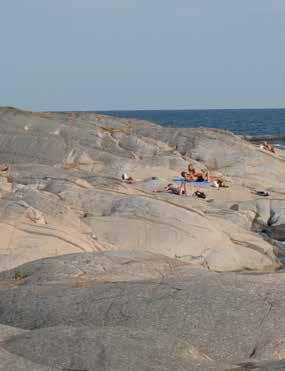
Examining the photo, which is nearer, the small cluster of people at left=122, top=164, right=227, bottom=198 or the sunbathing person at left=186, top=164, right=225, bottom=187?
the small cluster of people at left=122, top=164, right=227, bottom=198

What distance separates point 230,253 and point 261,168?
2160 centimetres

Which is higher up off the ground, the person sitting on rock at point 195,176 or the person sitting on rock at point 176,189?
the person sitting on rock at point 195,176

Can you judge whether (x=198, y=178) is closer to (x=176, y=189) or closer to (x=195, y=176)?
(x=195, y=176)

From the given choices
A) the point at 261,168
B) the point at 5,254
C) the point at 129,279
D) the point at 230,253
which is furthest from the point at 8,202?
the point at 261,168

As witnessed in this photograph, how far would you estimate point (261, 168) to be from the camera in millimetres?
46531

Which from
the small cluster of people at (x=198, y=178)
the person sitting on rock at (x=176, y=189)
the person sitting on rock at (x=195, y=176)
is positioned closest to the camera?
the person sitting on rock at (x=176, y=189)

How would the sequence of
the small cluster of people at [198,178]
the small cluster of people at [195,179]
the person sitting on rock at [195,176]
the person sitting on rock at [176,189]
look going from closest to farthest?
the person sitting on rock at [176,189] < the small cluster of people at [195,179] < the small cluster of people at [198,178] < the person sitting on rock at [195,176]

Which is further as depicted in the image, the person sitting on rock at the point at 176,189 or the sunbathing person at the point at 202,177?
the sunbathing person at the point at 202,177

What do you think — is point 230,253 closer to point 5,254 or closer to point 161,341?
point 5,254

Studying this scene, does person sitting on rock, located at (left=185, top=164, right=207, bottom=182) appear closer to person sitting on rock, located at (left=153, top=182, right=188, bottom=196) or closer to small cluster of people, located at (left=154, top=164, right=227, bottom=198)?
small cluster of people, located at (left=154, top=164, right=227, bottom=198)

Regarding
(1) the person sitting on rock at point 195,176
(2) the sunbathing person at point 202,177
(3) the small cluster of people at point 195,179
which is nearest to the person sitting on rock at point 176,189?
(3) the small cluster of people at point 195,179

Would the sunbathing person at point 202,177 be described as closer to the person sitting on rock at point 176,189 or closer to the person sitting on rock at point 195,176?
the person sitting on rock at point 195,176

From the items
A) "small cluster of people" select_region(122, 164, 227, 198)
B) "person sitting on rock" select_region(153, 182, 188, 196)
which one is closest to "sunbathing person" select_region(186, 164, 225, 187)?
"small cluster of people" select_region(122, 164, 227, 198)

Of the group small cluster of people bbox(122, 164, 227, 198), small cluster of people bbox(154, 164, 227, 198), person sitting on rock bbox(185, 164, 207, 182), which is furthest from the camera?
person sitting on rock bbox(185, 164, 207, 182)
